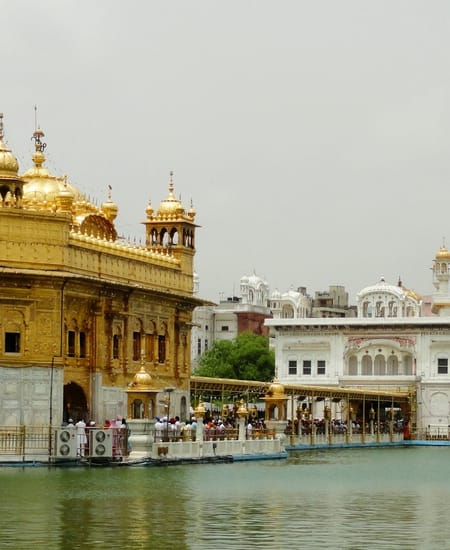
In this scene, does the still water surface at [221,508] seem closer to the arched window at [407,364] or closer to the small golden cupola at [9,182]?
the small golden cupola at [9,182]

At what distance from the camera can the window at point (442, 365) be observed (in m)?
80.5

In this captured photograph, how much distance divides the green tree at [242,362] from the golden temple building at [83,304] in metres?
42.4

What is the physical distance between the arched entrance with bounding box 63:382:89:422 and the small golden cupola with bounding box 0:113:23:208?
5.74m

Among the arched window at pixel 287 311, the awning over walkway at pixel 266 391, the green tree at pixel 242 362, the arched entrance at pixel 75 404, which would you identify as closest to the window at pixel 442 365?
the awning over walkway at pixel 266 391

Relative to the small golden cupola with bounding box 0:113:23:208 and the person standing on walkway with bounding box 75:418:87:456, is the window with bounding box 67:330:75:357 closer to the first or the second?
the small golden cupola with bounding box 0:113:23:208

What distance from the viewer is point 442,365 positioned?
264 feet

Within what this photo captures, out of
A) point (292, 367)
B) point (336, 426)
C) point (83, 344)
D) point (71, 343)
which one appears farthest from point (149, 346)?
point (292, 367)

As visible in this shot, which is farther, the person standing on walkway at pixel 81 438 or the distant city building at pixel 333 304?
the distant city building at pixel 333 304

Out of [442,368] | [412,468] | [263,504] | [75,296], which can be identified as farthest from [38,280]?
[442,368]

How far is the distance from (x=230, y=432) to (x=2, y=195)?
919 cm

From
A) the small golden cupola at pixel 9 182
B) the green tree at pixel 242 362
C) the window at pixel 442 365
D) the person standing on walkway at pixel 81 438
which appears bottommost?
the person standing on walkway at pixel 81 438

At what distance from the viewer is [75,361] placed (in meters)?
46.0

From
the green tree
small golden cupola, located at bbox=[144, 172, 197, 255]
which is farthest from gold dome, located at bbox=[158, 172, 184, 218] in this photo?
the green tree

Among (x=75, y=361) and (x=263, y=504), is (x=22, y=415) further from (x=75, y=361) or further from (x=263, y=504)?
(x=263, y=504)
